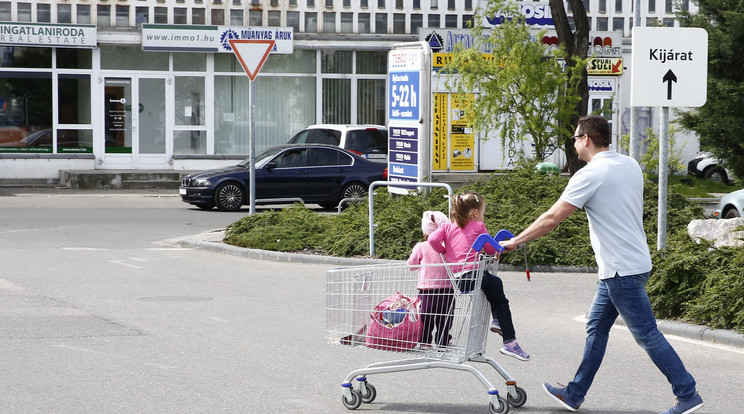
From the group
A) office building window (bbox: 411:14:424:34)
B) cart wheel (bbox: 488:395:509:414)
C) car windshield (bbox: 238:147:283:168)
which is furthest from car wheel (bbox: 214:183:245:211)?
cart wheel (bbox: 488:395:509:414)

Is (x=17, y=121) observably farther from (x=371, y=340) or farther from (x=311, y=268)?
(x=371, y=340)

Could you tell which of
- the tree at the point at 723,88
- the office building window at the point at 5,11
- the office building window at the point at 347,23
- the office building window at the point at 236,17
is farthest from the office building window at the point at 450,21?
the office building window at the point at 5,11

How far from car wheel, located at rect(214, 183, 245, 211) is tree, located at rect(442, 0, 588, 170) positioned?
210 inches

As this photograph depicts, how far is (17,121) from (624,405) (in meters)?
26.6

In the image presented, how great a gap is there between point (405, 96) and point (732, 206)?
556 centimetres

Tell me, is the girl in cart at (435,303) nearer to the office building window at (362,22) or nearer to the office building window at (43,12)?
the office building window at (43,12)

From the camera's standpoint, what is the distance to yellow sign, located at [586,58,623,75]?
30.9 meters

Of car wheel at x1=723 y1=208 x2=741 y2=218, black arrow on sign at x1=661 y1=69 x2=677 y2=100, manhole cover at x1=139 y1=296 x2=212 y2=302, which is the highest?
black arrow on sign at x1=661 y1=69 x2=677 y2=100

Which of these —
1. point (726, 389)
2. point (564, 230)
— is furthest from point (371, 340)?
point (564, 230)

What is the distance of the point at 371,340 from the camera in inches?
255

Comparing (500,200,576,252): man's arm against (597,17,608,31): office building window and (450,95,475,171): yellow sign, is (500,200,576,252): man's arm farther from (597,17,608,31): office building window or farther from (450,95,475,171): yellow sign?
(597,17,608,31): office building window

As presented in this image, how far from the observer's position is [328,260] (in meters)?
14.0

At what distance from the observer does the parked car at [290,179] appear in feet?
74.5

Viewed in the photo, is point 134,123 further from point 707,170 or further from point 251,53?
point 707,170
